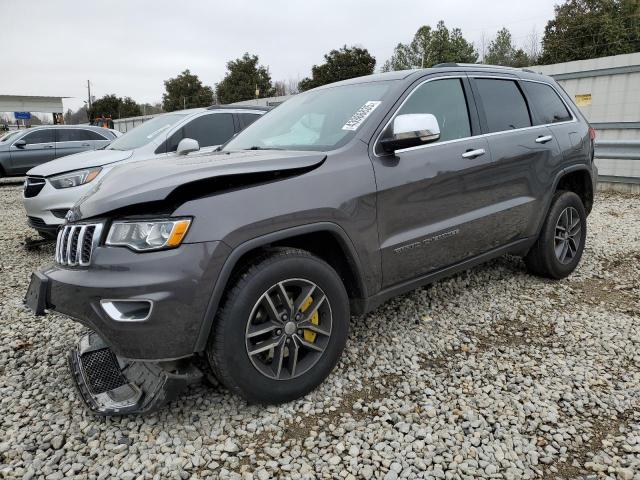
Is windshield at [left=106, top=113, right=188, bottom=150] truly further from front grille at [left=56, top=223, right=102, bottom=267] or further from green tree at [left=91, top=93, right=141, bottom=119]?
green tree at [left=91, top=93, right=141, bottom=119]

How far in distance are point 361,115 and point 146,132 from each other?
445 centimetres

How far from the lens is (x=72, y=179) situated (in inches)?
215

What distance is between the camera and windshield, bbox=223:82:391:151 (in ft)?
9.49

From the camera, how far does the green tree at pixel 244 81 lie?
39125 millimetres

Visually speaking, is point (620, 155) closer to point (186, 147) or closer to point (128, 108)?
point (186, 147)

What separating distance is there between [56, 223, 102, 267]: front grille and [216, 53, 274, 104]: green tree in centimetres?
3822

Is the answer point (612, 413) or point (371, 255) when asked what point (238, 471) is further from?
point (612, 413)

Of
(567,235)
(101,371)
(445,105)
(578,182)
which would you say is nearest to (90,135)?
(101,371)

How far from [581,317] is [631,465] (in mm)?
1657

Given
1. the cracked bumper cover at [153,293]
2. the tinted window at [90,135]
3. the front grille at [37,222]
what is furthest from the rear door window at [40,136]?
the cracked bumper cover at [153,293]

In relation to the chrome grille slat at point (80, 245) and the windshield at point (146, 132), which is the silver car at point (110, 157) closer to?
the windshield at point (146, 132)

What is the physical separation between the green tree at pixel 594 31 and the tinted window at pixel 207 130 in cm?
2712

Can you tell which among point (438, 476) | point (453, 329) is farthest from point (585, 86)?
point (438, 476)

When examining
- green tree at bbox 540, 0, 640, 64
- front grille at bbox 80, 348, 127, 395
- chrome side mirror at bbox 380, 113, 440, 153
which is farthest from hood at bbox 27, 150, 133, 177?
green tree at bbox 540, 0, 640, 64
